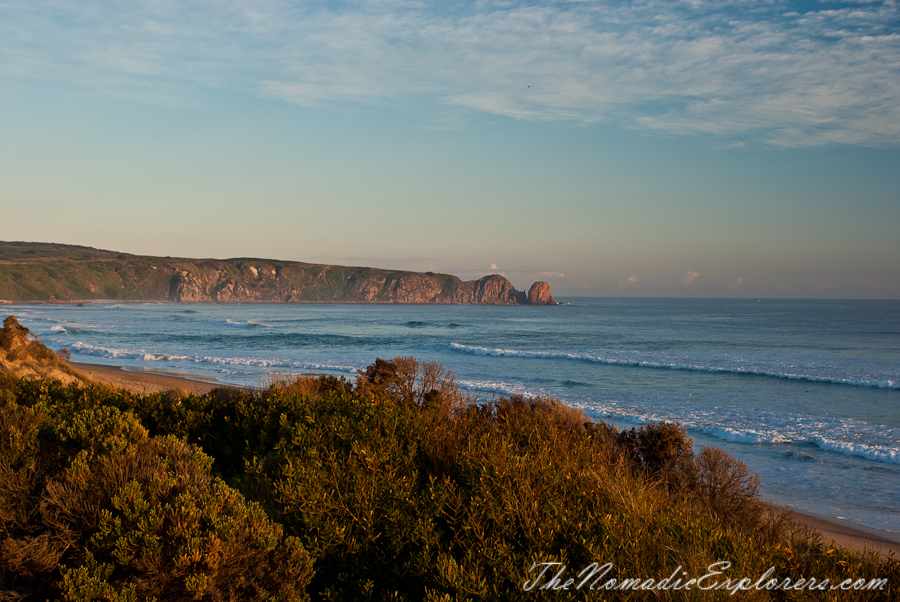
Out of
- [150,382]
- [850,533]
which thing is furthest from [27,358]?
[850,533]

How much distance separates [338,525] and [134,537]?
1.12 metres

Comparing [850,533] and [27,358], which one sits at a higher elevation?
[27,358]

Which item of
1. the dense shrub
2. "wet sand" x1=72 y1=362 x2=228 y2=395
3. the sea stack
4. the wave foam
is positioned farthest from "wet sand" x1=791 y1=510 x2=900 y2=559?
the sea stack

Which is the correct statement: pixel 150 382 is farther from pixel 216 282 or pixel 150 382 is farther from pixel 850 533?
pixel 216 282

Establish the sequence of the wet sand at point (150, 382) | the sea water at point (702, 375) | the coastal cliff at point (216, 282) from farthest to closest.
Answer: the coastal cliff at point (216, 282) → the wet sand at point (150, 382) → the sea water at point (702, 375)

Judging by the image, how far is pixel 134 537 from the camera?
274cm

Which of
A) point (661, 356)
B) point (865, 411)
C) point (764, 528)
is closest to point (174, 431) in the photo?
point (764, 528)

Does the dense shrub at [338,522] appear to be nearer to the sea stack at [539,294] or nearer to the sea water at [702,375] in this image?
the sea water at [702,375]

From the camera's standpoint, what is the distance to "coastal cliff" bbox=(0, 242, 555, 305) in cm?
13012

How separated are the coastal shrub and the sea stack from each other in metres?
176

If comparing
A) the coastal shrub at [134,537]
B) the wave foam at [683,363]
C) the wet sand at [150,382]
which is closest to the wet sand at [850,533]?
the coastal shrub at [134,537]

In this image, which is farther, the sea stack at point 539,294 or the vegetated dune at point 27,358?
the sea stack at point 539,294

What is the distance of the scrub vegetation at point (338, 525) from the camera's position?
2.77 m

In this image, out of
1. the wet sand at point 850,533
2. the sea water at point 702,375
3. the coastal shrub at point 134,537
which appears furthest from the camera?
the sea water at point 702,375
